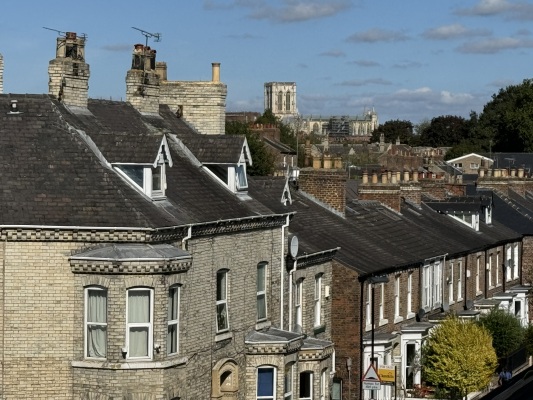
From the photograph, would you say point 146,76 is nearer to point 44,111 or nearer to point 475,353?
point 44,111

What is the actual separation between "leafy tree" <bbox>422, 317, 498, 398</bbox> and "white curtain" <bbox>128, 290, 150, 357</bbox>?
17.8 m

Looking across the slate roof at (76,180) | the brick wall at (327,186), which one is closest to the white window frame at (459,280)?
the brick wall at (327,186)

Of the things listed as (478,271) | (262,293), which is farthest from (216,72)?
(478,271)

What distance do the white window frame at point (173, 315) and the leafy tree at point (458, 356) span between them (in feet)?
54.3

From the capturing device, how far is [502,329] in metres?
53.3

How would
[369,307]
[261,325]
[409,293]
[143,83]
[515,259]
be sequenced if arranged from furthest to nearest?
[515,259] < [409,293] < [369,307] < [143,83] < [261,325]

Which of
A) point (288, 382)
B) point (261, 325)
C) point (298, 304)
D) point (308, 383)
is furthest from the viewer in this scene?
point (298, 304)

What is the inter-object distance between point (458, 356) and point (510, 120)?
11380cm

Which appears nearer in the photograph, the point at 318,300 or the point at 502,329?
the point at 318,300

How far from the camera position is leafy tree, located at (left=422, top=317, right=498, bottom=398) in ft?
149

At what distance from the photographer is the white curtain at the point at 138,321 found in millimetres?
29438

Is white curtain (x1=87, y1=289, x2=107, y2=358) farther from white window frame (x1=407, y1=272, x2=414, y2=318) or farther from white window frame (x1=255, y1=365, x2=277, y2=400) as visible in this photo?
white window frame (x1=407, y1=272, x2=414, y2=318)

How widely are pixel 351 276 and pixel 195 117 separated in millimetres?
6695

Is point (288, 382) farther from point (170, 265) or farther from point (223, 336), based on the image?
point (170, 265)
